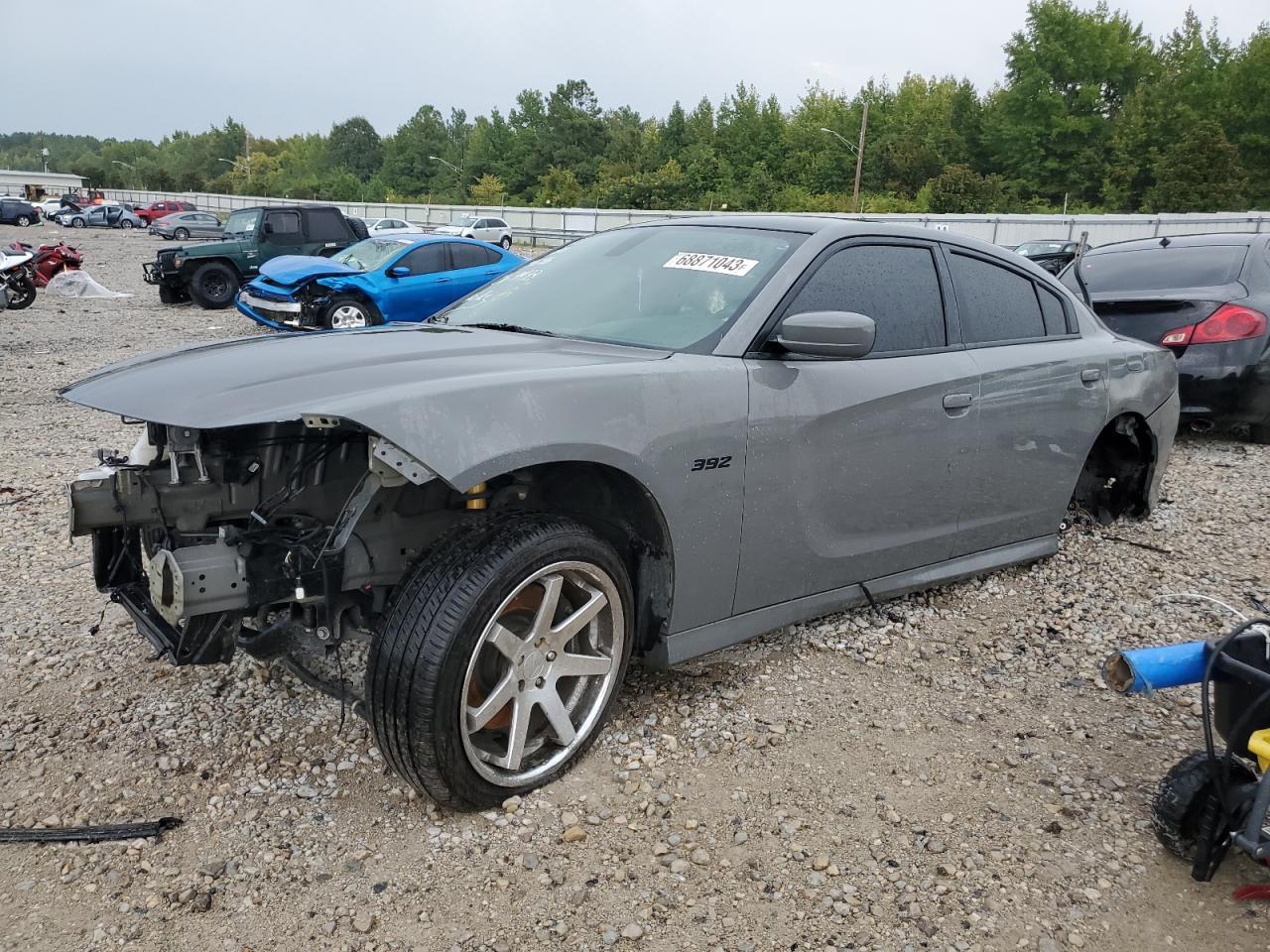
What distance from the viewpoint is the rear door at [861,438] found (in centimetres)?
299

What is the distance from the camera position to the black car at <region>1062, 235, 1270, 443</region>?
6.58 m

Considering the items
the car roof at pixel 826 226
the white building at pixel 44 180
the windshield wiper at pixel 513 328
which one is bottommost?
the windshield wiper at pixel 513 328

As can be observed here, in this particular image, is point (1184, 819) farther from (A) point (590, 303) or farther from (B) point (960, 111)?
(B) point (960, 111)

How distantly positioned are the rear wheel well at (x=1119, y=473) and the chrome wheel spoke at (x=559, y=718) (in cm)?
316

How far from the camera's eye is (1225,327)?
6.59 metres

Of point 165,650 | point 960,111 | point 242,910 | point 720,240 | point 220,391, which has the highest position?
point 960,111

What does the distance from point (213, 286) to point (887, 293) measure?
15.0 metres

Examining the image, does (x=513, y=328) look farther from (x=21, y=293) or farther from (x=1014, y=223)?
(x=1014, y=223)

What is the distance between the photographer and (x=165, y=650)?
98.7 inches

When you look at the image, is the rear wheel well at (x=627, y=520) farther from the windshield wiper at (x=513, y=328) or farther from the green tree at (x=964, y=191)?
the green tree at (x=964, y=191)

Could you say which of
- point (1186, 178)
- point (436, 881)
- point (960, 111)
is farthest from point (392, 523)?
point (960, 111)

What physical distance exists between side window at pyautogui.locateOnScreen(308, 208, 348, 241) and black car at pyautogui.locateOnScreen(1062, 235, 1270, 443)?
514 inches

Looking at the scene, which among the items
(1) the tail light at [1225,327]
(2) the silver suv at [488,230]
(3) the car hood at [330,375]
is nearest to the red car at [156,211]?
(2) the silver suv at [488,230]

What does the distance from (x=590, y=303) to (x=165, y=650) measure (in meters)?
1.73
